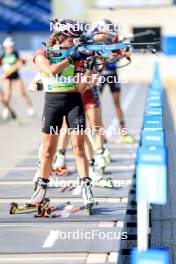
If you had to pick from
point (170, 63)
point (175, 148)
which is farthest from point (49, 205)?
point (170, 63)

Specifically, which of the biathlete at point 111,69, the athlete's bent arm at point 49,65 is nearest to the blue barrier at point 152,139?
the athlete's bent arm at point 49,65

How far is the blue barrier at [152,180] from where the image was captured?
490 cm

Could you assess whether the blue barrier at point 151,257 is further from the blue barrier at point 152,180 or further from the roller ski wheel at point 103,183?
the roller ski wheel at point 103,183

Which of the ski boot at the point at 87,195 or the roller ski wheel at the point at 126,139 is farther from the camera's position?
the roller ski wheel at the point at 126,139

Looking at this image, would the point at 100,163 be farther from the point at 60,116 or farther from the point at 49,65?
the point at 49,65

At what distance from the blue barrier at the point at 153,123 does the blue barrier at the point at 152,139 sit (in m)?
0.48

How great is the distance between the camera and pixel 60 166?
985cm

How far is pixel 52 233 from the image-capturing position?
662 centimetres

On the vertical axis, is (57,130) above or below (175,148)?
below

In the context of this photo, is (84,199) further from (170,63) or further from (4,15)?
(4,15)

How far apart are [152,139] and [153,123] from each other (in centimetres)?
131

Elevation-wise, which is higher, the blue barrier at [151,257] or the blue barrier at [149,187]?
the blue barrier at [149,187]

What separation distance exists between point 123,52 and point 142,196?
525 centimetres

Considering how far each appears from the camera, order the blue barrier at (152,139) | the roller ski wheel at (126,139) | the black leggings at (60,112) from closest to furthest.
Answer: the blue barrier at (152,139) < the black leggings at (60,112) < the roller ski wheel at (126,139)
